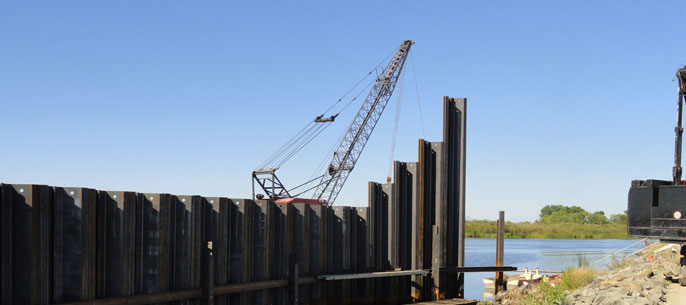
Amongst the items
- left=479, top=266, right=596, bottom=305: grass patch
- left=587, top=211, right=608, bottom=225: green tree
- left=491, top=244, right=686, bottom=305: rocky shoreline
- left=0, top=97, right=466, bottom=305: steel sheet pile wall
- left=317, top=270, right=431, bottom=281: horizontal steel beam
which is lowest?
left=587, top=211, right=608, bottom=225: green tree

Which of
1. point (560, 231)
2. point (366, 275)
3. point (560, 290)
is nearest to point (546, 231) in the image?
point (560, 231)

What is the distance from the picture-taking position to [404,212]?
50.6 ft

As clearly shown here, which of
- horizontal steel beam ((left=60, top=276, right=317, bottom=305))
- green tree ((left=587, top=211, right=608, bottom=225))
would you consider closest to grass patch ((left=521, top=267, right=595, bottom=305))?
horizontal steel beam ((left=60, top=276, right=317, bottom=305))

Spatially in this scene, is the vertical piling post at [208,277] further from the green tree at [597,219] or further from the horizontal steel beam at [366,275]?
the green tree at [597,219]

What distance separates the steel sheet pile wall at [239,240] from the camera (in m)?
8.88

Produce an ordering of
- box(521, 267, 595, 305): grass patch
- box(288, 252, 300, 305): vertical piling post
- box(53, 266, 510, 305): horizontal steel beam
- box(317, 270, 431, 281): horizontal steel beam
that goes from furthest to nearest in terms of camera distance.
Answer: box(521, 267, 595, 305): grass patch < box(317, 270, 431, 281): horizontal steel beam < box(288, 252, 300, 305): vertical piling post < box(53, 266, 510, 305): horizontal steel beam

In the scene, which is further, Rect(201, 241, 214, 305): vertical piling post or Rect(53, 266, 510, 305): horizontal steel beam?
Rect(201, 241, 214, 305): vertical piling post

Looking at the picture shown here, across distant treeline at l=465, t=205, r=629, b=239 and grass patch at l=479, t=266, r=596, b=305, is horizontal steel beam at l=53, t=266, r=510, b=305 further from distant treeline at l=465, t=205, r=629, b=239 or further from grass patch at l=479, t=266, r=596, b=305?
distant treeline at l=465, t=205, r=629, b=239

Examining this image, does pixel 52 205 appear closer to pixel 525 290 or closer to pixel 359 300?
pixel 359 300

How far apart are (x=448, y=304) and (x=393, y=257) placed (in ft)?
5.20

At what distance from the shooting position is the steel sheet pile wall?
8.88 m

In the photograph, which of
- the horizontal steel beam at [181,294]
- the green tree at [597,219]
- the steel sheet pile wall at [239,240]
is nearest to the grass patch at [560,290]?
the steel sheet pile wall at [239,240]

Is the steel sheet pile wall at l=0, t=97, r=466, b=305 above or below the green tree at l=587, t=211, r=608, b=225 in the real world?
above

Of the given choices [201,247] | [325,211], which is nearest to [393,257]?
[325,211]
